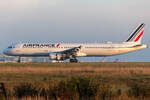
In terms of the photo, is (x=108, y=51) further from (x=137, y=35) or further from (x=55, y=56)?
(x=55, y=56)

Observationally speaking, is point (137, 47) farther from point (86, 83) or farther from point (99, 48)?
point (86, 83)

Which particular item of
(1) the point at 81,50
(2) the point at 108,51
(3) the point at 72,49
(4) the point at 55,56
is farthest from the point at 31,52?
(2) the point at 108,51

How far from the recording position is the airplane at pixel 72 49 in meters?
61.2

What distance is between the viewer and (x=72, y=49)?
200 ft

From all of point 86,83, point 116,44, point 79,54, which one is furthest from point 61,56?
point 86,83

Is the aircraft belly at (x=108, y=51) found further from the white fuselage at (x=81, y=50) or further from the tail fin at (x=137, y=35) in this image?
the tail fin at (x=137, y=35)

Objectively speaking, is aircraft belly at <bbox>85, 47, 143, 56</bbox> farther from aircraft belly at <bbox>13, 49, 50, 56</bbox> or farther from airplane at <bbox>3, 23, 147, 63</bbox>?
aircraft belly at <bbox>13, 49, 50, 56</bbox>

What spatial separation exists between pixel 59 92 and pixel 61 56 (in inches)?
1783

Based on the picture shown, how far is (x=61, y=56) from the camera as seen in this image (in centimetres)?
6109

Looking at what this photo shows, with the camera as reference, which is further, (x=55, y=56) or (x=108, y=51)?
(x=108, y=51)

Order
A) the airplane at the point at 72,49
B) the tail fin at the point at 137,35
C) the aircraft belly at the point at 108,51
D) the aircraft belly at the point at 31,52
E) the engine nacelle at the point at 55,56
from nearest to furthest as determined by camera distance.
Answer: the engine nacelle at the point at 55,56 → the aircraft belly at the point at 31,52 → the airplane at the point at 72,49 → the aircraft belly at the point at 108,51 → the tail fin at the point at 137,35

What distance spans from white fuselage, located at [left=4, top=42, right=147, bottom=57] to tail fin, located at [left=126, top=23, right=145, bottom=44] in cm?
155

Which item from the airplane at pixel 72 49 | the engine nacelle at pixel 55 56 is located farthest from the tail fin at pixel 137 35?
the engine nacelle at pixel 55 56

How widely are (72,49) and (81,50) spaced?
253 centimetres
